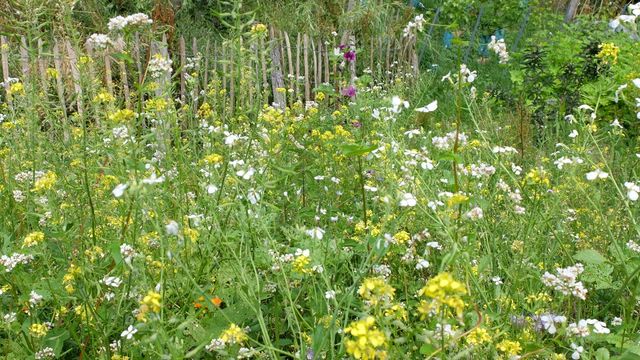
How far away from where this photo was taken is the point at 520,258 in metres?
2.03

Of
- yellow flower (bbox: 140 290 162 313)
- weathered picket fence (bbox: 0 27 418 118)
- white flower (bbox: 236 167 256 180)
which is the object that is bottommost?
weathered picket fence (bbox: 0 27 418 118)

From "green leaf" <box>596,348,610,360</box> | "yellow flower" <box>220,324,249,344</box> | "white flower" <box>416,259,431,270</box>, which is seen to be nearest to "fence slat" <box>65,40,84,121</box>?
"yellow flower" <box>220,324,249,344</box>

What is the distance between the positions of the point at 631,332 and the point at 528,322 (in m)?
0.29

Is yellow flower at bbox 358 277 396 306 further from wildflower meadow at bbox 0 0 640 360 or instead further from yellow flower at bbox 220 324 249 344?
yellow flower at bbox 220 324 249 344

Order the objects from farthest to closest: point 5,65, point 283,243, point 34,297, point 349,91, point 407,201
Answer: point 349,91 → point 5,65 → point 283,243 → point 34,297 → point 407,201

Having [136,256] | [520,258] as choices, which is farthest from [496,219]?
[136,256]

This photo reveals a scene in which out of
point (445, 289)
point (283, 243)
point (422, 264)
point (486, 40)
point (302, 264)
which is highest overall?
point (445, 289)

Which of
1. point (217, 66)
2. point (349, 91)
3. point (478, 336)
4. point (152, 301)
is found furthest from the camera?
point (217, 66)

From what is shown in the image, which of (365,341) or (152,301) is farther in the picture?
(152,301)

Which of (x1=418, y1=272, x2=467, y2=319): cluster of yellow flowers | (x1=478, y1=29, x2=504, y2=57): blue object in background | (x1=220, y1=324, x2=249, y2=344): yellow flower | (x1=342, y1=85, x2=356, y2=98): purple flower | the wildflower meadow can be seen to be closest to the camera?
(x1=418, y1=272, x2=467, y2=319): cluster of yellow flowers

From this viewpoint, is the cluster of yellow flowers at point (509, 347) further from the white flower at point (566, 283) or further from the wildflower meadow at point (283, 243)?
the white flower at point (566, 283)

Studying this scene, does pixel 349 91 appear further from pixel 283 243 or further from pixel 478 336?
pixel 478 336

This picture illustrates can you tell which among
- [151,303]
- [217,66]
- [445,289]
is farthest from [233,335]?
[217,66]

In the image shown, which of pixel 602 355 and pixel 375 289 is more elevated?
pixel 375 289
